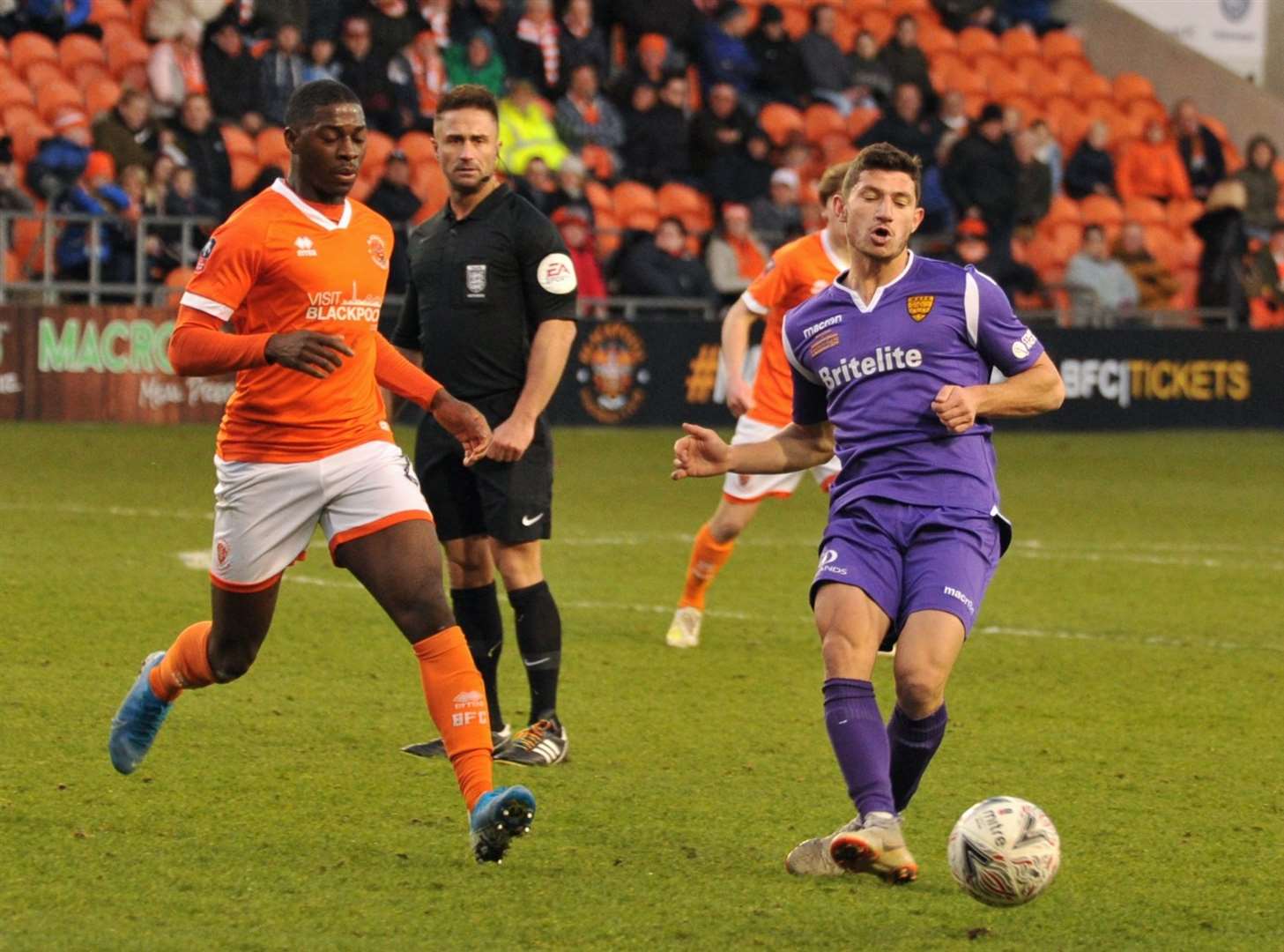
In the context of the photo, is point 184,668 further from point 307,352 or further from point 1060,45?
point 1060,45

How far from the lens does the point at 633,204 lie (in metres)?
20.7

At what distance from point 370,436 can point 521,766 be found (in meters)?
1.40

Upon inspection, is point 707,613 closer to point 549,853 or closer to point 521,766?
point 521,766

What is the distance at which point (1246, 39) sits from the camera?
27922 mm

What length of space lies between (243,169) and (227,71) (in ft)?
3.83

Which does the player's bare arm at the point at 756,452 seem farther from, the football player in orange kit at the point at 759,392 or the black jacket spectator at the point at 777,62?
the black jacket spectator at the point at 777,62

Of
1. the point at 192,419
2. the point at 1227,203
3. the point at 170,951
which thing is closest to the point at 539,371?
the point at 170,951

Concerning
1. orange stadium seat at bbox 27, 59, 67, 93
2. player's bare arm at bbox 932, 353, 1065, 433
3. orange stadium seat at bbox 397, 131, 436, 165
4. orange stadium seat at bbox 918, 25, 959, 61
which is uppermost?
orange stadium seat at bbox 918, 25, 959, 61

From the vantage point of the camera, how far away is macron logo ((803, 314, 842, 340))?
560 cm

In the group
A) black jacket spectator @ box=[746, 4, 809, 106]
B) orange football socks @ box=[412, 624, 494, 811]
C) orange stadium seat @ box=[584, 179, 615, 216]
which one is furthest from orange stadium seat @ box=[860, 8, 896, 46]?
orange football socks @ box=[412, 624, 494, 811]

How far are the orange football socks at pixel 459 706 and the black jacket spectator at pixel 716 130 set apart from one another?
1608 cm

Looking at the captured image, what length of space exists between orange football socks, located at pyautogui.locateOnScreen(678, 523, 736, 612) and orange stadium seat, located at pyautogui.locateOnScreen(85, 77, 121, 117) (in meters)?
10.9

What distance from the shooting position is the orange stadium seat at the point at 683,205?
20.9m

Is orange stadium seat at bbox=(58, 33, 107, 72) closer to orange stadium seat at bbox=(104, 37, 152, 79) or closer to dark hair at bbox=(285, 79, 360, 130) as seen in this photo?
orange stadium seat at bbox=(104, 37, 152, 79)
